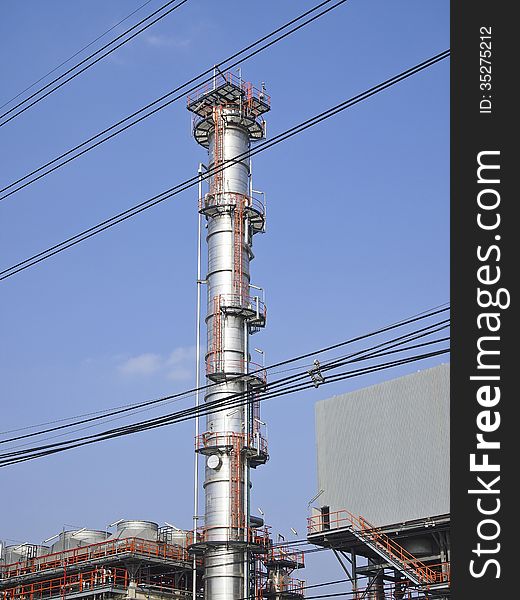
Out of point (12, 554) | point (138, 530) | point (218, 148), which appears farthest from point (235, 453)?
point (12, 554)

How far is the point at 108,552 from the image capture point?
53.7 metres

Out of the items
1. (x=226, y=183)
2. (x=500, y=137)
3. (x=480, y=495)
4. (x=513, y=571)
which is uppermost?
(x=226, y=183)

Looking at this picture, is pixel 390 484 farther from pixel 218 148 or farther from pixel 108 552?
pixel 218 148

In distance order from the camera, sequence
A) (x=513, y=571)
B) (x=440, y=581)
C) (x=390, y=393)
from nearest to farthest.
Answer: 1. (x=513, y=571)
2. (x=440, y=581)
3. (x=390, y=393)

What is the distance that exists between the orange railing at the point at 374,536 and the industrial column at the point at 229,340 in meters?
4.69

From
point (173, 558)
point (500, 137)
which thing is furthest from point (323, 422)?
point (500, 137)

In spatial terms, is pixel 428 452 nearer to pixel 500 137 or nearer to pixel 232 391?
pixel 232 391

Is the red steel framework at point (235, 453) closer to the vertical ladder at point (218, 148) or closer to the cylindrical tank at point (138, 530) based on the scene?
the cylindrical tank at point (138, 530)

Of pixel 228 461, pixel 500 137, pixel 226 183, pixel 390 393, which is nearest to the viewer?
pixel 500 137

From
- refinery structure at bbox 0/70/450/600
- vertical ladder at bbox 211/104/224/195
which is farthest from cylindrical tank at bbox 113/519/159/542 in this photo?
vertical ladder at bbox 211/104/224/195

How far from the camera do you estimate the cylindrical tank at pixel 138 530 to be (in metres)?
56.1

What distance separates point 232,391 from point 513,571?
40.8 m

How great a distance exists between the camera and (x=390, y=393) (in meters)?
46.4

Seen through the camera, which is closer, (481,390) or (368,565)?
(481,390)
